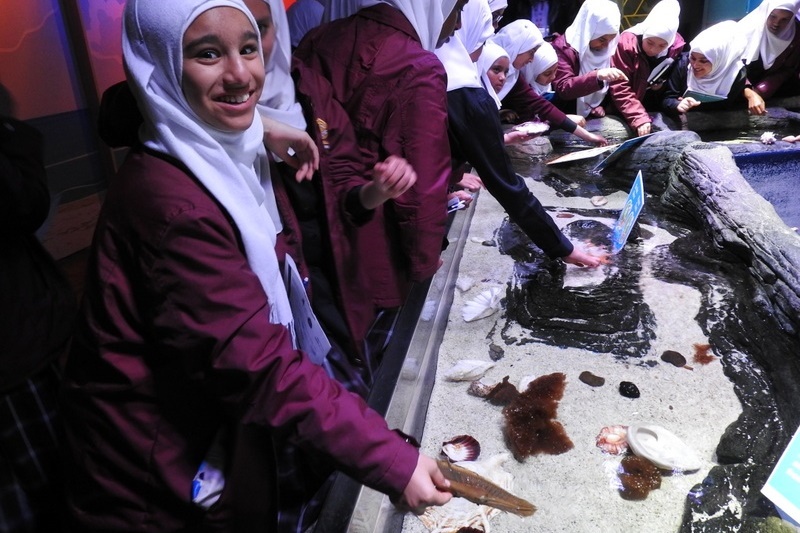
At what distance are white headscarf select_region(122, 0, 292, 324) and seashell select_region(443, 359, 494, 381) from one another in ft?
3.71

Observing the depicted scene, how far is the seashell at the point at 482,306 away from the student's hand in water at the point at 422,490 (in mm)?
1297

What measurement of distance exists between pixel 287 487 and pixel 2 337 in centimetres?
81

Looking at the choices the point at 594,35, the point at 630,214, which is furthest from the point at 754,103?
the point at 630,214

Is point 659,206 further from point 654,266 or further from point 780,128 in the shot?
point 780,128

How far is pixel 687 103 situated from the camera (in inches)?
202

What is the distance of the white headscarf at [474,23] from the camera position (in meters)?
2.85

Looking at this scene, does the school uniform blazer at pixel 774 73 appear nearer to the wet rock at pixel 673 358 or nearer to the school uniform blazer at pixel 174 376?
the wet rock at pixel 673 358

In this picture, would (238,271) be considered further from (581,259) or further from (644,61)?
Result: (644,61)

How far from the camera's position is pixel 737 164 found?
3346mm

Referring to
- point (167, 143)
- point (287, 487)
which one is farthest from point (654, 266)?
point (167, 143)

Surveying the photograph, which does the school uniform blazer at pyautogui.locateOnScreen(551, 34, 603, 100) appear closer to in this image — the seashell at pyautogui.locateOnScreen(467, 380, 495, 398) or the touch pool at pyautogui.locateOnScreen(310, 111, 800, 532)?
the touch pool at pyautogui.locateOnScreen(310, 111, 800, 532)

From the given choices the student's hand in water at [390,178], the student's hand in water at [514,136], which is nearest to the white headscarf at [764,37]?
the student's hand in water at [514,136]

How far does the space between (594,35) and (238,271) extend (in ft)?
18.3

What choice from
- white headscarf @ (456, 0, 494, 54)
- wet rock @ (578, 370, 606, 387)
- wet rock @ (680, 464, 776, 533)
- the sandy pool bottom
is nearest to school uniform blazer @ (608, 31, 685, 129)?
white headscarf @ (456, 0, 494, 54)
